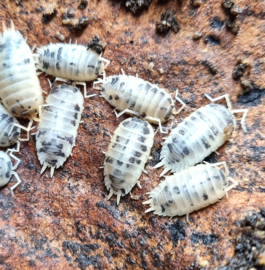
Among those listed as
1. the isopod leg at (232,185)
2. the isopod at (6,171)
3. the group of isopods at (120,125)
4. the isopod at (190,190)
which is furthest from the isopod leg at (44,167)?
the isopod leg at (232,185)

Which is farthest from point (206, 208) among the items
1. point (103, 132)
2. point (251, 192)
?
point (103, 132)

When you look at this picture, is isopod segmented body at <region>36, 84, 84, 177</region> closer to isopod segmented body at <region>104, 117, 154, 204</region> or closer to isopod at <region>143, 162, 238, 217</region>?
isopod segmented body at <region>104, 117, 154, 204</region>

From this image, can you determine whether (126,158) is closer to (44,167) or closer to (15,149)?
(44,167)

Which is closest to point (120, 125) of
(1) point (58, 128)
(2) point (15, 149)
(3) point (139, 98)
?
(3) point (139, 98)

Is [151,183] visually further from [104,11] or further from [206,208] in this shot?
[104,11]

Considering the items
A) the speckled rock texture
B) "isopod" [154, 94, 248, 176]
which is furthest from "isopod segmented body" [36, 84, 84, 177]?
"isopod" [154, 94, 248, 176]

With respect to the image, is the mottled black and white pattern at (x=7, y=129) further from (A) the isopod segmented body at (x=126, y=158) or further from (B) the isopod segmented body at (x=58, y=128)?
(A) the isopod segmented body at (x=126, y=158)
